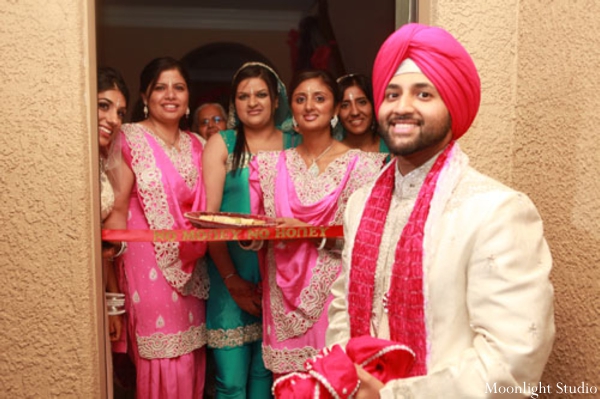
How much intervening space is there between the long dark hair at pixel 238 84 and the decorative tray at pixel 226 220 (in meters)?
0.19

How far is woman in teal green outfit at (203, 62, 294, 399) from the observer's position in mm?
2119

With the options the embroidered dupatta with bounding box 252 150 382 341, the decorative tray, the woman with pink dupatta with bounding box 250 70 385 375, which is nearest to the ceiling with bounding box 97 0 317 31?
the woman with pink dupatta with bounding box 250 70 385 375

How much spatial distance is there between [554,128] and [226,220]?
1.11 meters

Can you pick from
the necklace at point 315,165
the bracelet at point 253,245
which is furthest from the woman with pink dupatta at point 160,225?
the necklace at point 315,165

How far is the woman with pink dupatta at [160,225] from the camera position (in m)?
2.04

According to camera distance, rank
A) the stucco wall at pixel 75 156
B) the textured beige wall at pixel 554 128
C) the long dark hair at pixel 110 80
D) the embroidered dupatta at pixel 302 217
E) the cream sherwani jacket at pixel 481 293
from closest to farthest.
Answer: the cream sherwani jacket at pixel 481 293 → the textured beige wall at pixel 554 128 → the stucco wall at pixel 75 156 → the long dark hair at pixel 110 80 → the embroidered dupatta at pixel 302 217

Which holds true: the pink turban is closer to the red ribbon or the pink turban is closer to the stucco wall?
the stucco wall

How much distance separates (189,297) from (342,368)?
0.98 metres

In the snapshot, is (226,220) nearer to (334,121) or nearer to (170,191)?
(170,191)

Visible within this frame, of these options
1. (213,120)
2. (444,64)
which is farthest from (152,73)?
(444,64)

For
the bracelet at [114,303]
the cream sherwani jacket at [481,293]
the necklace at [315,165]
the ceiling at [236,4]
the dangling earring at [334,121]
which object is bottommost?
the bracelet at [114,303]

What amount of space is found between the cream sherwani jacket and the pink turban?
0.12 m

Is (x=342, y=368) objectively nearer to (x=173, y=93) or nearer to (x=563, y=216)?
(x=563, y=216)

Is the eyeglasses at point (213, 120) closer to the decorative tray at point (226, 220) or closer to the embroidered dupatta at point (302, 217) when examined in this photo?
the embroidered dupatta at point (302, 217)
